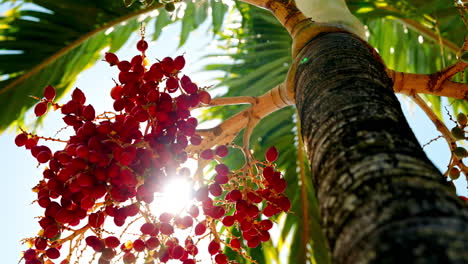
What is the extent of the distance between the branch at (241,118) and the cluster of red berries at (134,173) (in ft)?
0.16

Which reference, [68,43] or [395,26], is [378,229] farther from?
[395,26]

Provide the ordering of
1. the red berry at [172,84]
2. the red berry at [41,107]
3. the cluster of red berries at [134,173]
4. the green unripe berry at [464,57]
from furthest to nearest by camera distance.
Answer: the red berry at [41,107]
the red berry at [172,84]
the green unripe berry at [464,57]
the cluster of red berries at [134,173]

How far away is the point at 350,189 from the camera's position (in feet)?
2.35

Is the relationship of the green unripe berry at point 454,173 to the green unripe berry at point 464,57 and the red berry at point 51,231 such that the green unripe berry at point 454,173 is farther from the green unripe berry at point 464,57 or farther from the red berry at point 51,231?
the red berry at point 51,231

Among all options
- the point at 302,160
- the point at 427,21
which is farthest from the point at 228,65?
the point at 427,21

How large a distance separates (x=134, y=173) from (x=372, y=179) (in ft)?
2.90

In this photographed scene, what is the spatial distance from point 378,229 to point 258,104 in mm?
1226

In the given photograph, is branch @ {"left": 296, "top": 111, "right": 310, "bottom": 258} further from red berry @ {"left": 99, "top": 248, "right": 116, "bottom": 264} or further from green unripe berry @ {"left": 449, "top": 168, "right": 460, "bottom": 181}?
red berry @ {"left": 99, "top": 248, "right": 116, "bottom": 264}

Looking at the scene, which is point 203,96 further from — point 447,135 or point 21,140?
point 447,135

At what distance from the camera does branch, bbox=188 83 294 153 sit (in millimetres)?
1720

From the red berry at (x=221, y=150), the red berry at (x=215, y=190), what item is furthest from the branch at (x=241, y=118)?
the red berry at (x=215, y=190)

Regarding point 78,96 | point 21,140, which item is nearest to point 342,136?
point 78,96

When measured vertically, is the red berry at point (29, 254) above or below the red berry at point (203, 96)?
below

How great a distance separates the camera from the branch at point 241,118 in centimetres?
172
